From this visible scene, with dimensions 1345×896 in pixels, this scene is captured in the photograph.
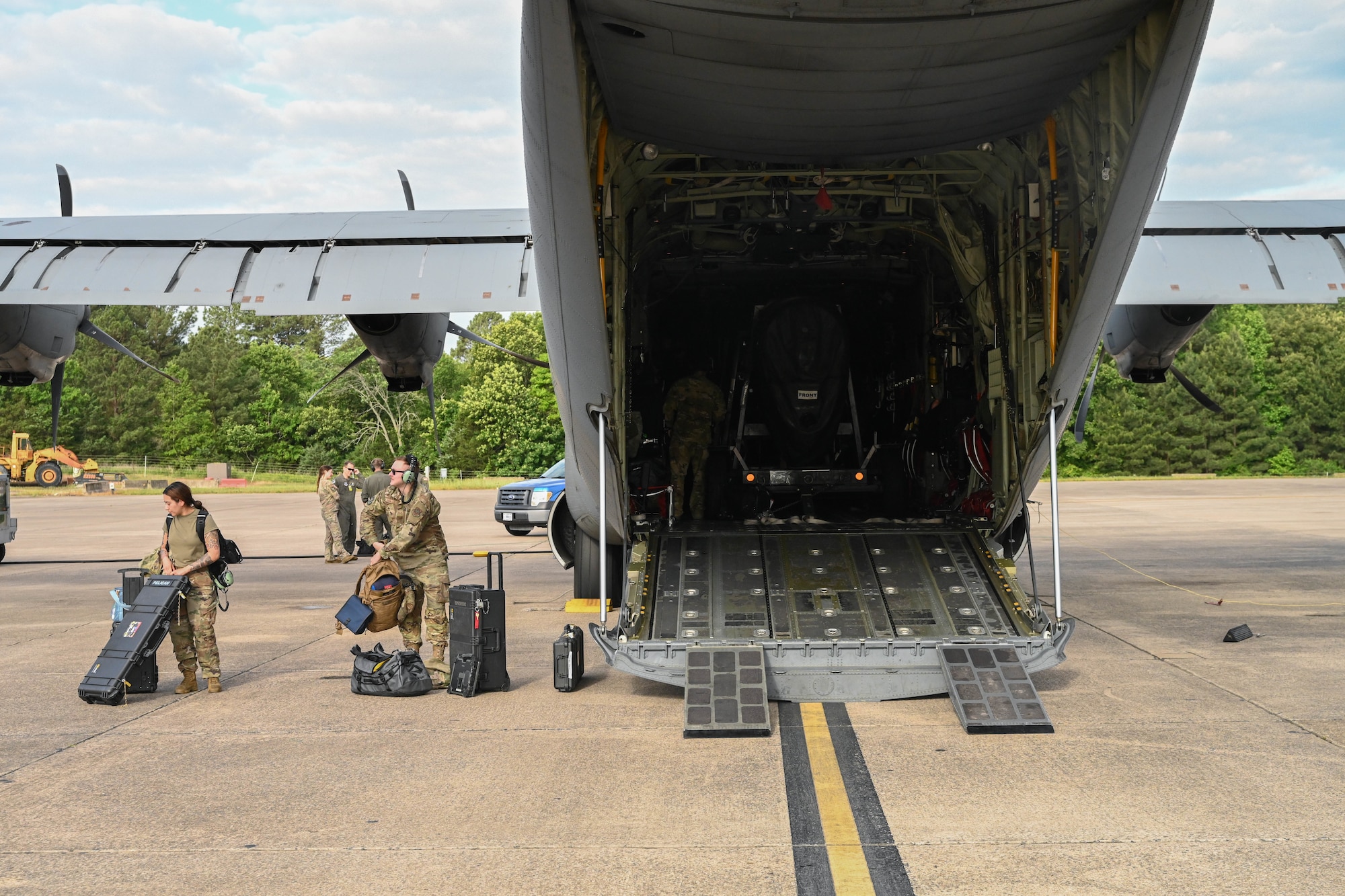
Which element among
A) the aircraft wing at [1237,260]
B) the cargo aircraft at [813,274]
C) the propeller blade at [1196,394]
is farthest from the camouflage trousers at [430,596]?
the propeller blade at [1196,394]

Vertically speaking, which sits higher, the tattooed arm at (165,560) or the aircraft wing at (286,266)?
the aircraft wing at (286,266)

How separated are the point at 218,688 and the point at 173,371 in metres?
60.6

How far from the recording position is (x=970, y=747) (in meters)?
5.63

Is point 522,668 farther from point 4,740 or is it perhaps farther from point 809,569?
point 4,740

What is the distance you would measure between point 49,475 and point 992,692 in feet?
151

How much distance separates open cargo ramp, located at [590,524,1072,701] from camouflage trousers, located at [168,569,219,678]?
2.74 metres

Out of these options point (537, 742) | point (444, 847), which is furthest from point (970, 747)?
point (444, 847)

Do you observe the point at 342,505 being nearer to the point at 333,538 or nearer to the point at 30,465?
the point at 333,538

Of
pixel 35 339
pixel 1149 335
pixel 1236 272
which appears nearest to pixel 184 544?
pixel 35 339

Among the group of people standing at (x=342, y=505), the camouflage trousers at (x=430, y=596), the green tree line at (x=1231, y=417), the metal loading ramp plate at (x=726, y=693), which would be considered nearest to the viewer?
the metal loading ramp plate at (x=726, y=693)

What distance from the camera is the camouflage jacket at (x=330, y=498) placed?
15906 mm

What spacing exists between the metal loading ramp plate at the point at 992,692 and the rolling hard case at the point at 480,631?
2.83 meters

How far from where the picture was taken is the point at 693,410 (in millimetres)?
9812

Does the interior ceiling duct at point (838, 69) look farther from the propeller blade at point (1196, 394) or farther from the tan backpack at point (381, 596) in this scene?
the propeller blade at point (1196, 394)
